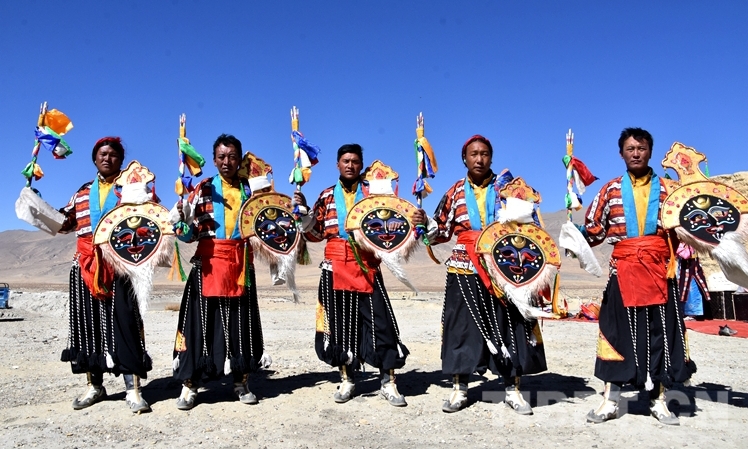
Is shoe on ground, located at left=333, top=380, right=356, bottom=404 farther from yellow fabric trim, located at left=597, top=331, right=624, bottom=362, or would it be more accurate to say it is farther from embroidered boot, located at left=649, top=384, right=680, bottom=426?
embroidered boot, located at left=649, top=384, right=680, bottom=426

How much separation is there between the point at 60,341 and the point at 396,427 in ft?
25.3

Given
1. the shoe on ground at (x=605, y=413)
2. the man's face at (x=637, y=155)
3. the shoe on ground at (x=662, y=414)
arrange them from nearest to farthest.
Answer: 1. the shoe on ground at (x=662, y=414)
2. the shoe on ground at (x=605, y=413)
3. the man's face at (x=637, y=155)

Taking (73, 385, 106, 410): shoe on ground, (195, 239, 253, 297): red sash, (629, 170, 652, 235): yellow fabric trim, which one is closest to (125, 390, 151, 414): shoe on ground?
(73, 385, 106, 410): shoe on ground

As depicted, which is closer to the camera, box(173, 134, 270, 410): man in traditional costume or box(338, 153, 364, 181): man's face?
box(173, 134, 270, 410): man in traditional costume

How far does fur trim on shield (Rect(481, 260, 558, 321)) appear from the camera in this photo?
4887mm

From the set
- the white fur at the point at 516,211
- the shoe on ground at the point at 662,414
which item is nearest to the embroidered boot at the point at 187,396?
the white fur at the point at 516,211

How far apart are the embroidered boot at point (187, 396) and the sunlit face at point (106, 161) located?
1991 millimetres

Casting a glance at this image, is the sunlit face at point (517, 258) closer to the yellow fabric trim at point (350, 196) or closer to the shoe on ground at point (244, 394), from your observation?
the yellow fabric trim at point (350, 196)

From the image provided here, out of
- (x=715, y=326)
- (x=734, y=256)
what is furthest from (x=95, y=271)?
(x=715, y=326)

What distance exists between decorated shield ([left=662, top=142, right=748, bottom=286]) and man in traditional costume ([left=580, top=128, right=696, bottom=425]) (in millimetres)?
110

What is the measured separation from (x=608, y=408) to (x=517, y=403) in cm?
73

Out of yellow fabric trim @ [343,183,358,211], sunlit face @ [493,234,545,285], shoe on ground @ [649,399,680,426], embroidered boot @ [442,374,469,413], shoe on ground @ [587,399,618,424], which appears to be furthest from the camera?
yellow fabric trim @ [343,183,358,211]

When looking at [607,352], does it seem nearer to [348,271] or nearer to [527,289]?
[527,289]

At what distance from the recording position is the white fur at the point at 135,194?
5.00m
